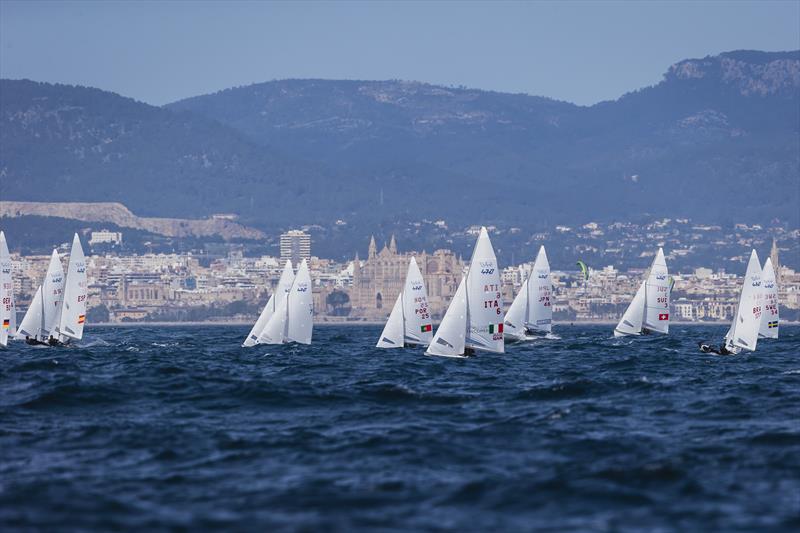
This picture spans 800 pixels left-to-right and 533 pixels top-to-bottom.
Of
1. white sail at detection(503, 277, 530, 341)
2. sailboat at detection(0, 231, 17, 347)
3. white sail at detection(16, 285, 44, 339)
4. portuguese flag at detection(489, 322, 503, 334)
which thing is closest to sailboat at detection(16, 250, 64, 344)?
white sail at detection(16, 285, 44, 339)

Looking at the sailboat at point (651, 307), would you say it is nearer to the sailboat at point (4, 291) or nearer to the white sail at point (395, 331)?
the white sail at point (395, 331)

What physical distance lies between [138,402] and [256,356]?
27.0m

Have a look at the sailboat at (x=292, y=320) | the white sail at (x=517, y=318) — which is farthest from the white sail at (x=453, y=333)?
the white sail at (x=517, y=318)

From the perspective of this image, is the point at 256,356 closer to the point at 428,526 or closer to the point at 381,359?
the point at 381,359

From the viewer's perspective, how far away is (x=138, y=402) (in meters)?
47.0

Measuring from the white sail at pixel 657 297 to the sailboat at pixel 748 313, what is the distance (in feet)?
80.0

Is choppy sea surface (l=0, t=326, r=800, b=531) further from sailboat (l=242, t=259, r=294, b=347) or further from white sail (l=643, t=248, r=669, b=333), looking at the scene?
white sail (l=643, t=248, r=669, b=333)

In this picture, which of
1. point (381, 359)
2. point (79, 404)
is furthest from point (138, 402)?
point (381, 359)

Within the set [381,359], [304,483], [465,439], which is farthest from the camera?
[381,359]

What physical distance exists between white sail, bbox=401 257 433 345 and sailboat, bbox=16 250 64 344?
14838mm

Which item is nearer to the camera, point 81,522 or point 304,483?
point 81,522

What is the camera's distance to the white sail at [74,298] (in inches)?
2862

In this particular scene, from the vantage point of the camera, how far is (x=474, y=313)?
6481cm

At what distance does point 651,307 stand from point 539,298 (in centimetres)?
831
